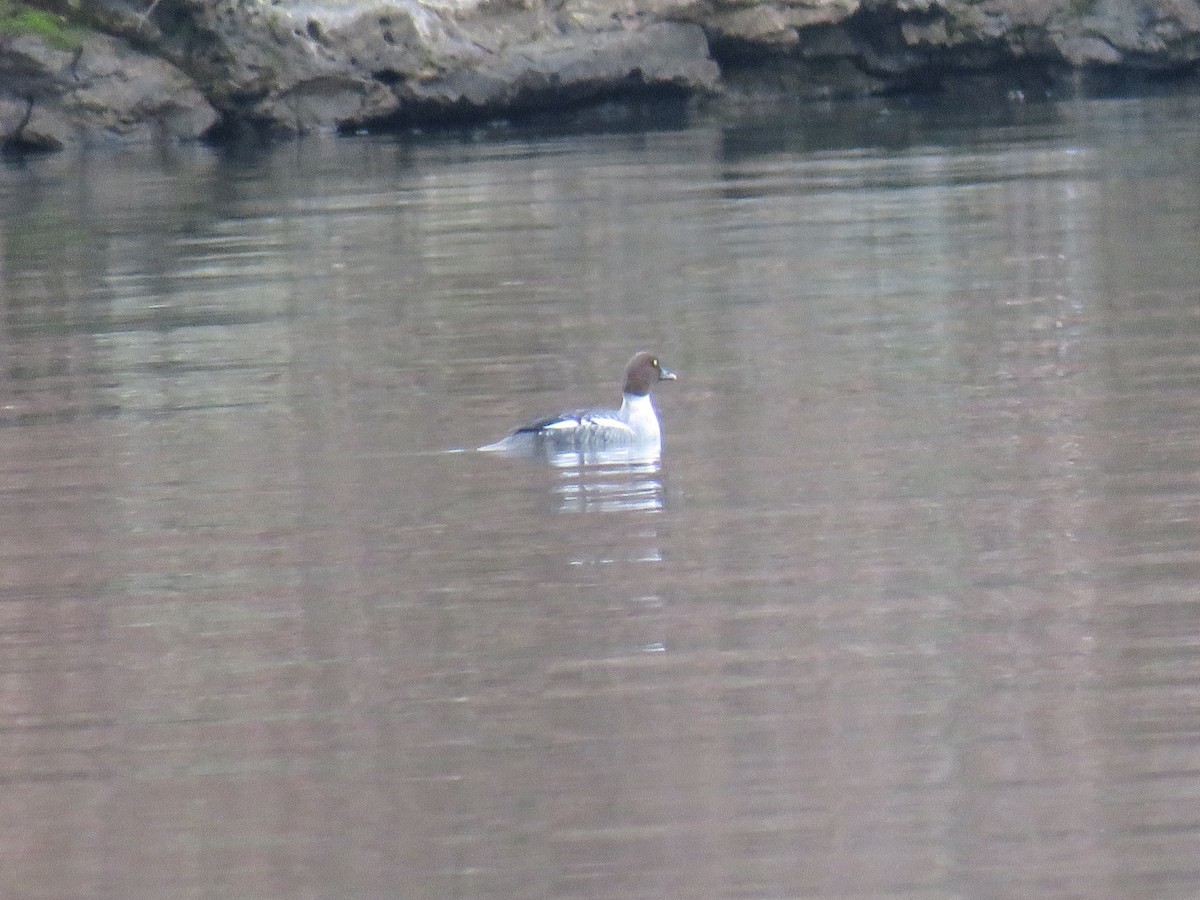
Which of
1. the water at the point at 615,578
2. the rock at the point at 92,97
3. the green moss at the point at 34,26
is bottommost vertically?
the water at the point at 615,578

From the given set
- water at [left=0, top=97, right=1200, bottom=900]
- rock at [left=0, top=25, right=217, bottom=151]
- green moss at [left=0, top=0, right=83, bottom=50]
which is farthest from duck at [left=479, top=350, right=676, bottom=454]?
rock at [left=0, top=25, right=217, bottom=151]

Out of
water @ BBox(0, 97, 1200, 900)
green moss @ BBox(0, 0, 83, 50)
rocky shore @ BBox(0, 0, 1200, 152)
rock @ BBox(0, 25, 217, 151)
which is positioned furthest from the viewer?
rocky shore @ BBox(0, 0, 1200, 152)

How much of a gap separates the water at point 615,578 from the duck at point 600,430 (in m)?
0.15

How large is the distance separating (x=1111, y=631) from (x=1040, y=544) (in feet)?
3.94

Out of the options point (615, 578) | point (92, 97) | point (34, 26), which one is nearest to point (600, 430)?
point (615, 578)

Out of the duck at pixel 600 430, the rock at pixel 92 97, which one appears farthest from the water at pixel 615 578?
the rock at pixel 92 97

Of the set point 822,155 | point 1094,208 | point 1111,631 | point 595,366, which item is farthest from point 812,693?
point 822,155

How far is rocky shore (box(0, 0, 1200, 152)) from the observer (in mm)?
32781

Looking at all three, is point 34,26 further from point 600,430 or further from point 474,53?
point 600,430

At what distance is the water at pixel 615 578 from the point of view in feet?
20.1

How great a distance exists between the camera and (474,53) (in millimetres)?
33594

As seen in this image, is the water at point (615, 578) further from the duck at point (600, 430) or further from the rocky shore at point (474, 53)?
the rocky shore at point (474, 53)

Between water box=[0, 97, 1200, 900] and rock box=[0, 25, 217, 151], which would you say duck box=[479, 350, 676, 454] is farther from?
rock box=[0, 25, 217, 151]

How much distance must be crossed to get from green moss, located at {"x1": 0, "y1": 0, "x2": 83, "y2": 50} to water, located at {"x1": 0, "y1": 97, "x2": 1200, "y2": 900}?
14.2m
